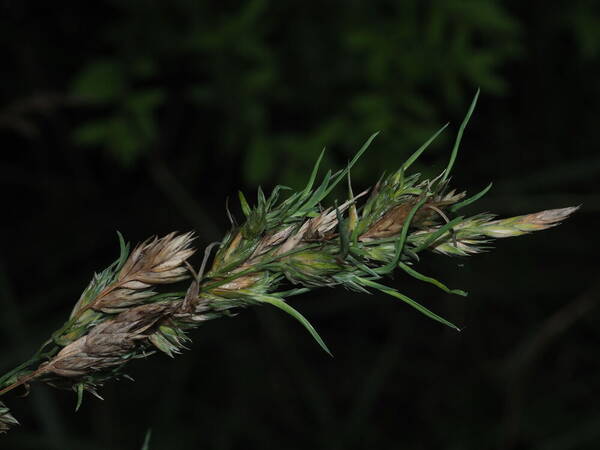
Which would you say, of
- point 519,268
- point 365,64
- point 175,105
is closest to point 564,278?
point 519,268

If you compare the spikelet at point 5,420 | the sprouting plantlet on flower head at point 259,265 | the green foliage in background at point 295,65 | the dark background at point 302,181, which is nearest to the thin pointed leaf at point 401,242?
the sprouting plantlet on flower head at point 259,265

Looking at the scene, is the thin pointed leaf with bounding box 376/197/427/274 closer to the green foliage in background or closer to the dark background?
the dark background

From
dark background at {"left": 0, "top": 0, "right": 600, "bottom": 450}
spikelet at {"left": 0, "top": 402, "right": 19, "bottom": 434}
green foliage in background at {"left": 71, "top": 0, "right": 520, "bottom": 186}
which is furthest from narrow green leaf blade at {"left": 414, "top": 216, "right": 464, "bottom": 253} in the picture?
green foliage in background at {"left": 71, "top": 0, "right": 520, "bottom": 186}

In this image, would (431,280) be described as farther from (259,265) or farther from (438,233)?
(259,265)

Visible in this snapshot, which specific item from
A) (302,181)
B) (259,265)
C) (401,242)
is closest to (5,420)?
(259,265)

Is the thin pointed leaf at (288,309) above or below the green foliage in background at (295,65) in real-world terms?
above

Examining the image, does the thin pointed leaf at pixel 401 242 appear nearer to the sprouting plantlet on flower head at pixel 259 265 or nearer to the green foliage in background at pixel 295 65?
the sprouting plantlet on flower head at pixel 259 265
